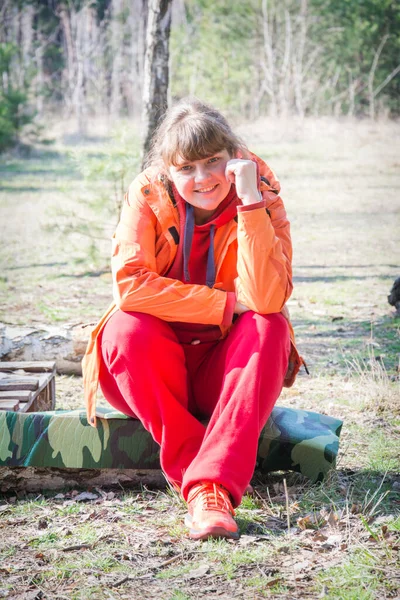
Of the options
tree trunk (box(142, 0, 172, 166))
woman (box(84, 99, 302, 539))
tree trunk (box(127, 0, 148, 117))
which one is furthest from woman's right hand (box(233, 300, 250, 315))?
tree trunk (box(127, 0, 148, 117))

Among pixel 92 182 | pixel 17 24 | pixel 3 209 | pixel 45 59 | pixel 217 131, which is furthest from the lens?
pixel 45 59

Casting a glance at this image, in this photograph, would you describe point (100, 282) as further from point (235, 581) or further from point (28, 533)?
point (235, 581)

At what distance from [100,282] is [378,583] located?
587cm

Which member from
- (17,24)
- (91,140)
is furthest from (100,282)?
(17,24)

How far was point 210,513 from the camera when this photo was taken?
2.46 meters

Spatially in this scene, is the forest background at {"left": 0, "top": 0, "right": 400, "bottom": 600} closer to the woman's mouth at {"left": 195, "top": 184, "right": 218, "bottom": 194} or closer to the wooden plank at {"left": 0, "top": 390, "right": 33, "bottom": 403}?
the wooden plank at {"left": 0, "top": 390, "right": 33, "bottom": 403}

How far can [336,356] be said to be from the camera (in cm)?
498

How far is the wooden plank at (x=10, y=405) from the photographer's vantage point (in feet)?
10.4

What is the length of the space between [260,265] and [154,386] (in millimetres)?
656

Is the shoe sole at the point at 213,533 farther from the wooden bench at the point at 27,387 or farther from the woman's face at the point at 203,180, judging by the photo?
the woman's face at the point at 203,180

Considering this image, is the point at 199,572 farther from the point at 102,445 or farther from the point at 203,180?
the point at 203,180

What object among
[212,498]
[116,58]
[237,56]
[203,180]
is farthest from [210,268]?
[116,58]

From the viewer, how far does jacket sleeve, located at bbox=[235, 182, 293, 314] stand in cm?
277

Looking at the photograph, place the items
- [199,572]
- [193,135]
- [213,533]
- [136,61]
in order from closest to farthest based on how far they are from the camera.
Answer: [199,572] → [213,533] → [193,135] → [136,61]
